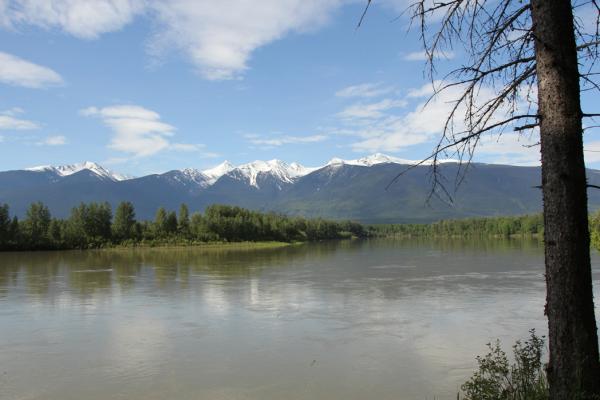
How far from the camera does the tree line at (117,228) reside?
109 m

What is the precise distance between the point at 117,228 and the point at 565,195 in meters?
127

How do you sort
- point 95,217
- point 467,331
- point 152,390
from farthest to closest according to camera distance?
point 95,217
point 467,331
point 152,390

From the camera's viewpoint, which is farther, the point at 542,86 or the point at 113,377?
the point at 113,377

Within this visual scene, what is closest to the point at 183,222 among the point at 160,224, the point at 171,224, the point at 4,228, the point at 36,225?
the point at 171,224

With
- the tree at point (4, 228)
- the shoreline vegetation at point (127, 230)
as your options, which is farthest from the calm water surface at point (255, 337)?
the shoreline vegetation at point (127, 230)

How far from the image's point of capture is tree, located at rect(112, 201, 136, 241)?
123625 mm

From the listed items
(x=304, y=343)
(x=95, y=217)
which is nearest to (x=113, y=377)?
(x=304, y=343)

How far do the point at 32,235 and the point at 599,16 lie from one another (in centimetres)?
11965

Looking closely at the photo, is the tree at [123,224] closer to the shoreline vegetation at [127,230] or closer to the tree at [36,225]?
the shoreline vegetation at [127,230]

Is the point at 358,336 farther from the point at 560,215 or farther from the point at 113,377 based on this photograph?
the point at 560,215

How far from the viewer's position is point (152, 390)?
44.5 feet

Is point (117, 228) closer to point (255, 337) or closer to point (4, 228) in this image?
point (4, 228)

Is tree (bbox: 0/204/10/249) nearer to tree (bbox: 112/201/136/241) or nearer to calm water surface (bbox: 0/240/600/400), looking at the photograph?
tree (bbox: 112/201/136/241)

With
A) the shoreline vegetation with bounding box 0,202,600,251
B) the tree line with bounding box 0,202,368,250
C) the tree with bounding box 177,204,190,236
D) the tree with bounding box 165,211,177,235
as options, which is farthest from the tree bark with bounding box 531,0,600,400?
the tree with bounding box 177,204,190,236
